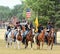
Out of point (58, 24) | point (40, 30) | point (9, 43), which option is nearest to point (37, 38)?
point (40, 30)

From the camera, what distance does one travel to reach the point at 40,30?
27984 millimetres

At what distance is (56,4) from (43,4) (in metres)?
2.07

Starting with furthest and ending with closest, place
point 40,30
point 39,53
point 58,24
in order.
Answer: point 58,24, point 40,30, point 39,53

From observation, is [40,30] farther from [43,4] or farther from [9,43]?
[43,4]

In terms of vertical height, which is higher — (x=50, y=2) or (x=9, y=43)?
(x=50, y=2)

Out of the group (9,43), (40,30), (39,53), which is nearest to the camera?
(39,53)

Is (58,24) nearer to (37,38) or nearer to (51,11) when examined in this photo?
(51,11)

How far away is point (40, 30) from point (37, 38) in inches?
27.7

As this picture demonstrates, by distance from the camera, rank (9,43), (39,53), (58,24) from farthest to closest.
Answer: (58,24), (9,43), (39,53)

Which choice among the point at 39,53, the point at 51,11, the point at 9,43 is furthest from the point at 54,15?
the point at 39,53

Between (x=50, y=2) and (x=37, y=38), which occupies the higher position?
(x=50, y=2)

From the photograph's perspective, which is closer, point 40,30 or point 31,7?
point 40,30

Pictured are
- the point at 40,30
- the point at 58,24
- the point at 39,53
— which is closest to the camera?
the point at 39,53

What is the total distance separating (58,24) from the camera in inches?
1836
